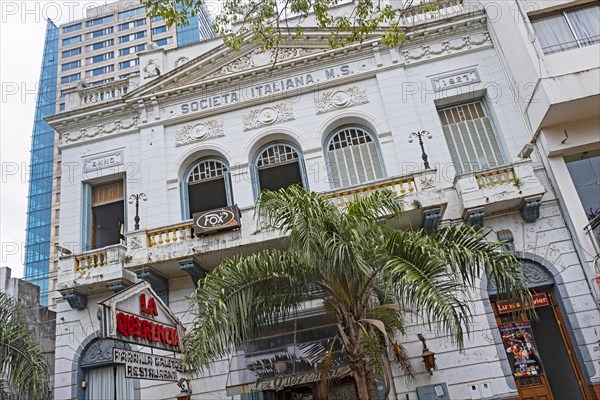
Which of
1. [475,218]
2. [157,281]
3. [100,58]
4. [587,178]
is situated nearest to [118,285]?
[157,281]

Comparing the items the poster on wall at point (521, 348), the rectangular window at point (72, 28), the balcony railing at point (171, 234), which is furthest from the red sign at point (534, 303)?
the rectangular window at point (72, 28)

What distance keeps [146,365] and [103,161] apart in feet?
30.2

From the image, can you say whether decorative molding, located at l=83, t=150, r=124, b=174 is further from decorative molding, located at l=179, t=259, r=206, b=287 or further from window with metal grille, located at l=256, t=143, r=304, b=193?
decorative molding, located at l=179, t=259, r=206, b=287

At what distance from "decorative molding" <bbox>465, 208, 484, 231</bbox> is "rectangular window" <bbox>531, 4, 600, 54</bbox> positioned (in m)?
4.46

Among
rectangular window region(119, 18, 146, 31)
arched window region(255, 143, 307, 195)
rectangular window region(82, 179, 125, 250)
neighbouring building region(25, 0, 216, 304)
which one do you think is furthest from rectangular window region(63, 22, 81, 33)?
arched window region(255, 143, 307, 195)

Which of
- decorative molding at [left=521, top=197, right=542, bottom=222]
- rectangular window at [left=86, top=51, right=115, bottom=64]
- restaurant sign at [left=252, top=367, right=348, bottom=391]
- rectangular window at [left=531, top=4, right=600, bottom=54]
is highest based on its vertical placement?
rectangular window at [left=86, top=51, right=115, bottom=64]

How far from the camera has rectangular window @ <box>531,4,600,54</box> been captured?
12.7 metres

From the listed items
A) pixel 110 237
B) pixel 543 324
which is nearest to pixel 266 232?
pixel 110 237

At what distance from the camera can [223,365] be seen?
12469 millimetres

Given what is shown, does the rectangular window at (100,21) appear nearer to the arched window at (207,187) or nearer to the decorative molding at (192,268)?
the arched window at (207,187)

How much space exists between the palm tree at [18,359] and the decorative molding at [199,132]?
20.9 feet

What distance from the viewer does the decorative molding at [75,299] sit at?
523 inches

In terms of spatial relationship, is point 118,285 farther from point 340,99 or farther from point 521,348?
point 521,348

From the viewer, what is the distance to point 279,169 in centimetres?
1480
